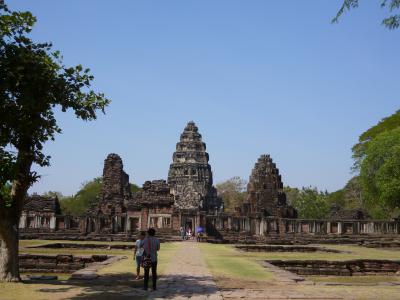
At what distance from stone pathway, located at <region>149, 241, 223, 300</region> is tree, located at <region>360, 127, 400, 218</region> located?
2898 centimetres

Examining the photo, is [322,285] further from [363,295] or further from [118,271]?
[118,271]

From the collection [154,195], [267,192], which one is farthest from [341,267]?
[267,192]

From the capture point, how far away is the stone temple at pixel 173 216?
149ft

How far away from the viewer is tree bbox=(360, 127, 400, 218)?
41.2 meters

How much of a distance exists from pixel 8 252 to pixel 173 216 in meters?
32.6

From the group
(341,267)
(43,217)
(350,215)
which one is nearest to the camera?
(341,267)

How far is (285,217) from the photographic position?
49.3 meters

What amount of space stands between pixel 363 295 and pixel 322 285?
1.64 meters

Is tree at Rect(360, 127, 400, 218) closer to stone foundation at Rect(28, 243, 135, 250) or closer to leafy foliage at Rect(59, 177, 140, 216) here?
stone foundation at Rect(28, 243, 135, 250)

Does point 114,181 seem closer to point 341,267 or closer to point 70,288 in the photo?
point 341,267

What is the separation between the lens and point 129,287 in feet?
38.8

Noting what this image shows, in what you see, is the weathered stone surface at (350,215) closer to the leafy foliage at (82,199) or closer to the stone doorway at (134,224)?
the stone doorway at (134,224)

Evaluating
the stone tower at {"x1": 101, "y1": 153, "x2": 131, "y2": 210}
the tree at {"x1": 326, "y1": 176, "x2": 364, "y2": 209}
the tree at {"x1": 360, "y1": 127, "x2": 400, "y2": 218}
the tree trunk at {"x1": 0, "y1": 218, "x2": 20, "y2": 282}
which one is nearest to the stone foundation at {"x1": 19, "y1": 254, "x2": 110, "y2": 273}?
the tree trunk at {"x1": 0, "y1": 218, "x2": 20, "y2": 282}

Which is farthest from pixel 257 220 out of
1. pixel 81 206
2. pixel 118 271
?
pixel 81 206
